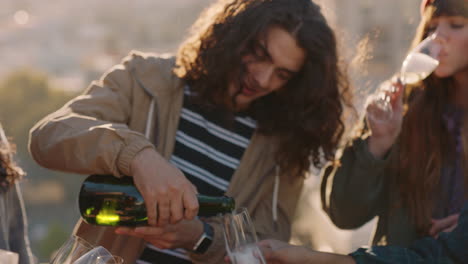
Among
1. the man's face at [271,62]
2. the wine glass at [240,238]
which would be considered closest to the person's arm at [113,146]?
the wine glass at [240,238]

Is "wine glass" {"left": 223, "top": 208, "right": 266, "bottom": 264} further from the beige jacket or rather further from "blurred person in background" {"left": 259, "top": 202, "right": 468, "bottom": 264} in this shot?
the beige jacket

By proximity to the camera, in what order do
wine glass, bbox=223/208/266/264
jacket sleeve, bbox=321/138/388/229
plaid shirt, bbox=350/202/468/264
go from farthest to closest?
jacket sleeve, bbox=321/138/388/229
plaid shirt, bbox=350/202/468/264
wine glass, bbox=223/208/266/264

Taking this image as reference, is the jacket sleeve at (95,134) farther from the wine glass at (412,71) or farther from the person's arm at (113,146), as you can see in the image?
the wine glass at (412,71)

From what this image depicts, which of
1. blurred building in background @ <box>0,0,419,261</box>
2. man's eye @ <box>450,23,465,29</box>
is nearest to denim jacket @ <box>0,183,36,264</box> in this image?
man's eye @ <box>450,23,465,29</box>

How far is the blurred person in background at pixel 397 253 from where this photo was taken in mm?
1405

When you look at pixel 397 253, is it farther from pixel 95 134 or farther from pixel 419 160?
pixel 95 134

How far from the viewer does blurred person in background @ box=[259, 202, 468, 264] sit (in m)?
1.41

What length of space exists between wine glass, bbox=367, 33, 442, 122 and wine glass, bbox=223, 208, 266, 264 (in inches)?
32.4

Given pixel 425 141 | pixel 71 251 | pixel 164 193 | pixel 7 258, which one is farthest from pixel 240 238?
pixel 425 141

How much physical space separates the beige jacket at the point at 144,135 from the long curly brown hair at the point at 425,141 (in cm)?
39

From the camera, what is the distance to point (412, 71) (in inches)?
75.5

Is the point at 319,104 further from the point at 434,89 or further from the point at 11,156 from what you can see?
the point at 11,156

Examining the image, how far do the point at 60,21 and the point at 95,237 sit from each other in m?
29.6

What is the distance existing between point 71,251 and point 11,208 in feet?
2.50
